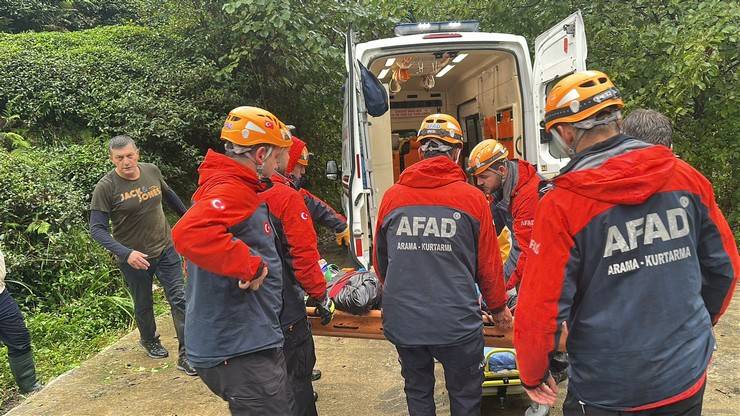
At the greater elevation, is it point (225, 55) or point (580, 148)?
point (225, 55)

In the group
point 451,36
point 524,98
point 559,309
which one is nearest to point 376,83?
point 451,36

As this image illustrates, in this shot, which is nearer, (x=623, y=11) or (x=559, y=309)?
(x=559, y=309)

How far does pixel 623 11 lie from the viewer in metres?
6.45

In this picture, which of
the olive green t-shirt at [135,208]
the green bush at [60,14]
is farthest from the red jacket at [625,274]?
the green bush at [60,14]

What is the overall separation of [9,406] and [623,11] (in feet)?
24.5

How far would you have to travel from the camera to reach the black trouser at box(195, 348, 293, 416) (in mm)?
2225

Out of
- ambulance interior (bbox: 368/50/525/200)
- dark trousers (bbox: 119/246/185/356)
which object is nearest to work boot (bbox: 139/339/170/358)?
dark trousers (bbox: 119/246/185/356)

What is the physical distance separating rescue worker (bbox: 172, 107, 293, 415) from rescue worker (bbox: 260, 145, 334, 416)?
417 millimetres

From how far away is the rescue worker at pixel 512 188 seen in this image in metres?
3.21

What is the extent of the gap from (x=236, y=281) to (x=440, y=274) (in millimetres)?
990

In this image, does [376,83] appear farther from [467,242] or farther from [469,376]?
[469,376]

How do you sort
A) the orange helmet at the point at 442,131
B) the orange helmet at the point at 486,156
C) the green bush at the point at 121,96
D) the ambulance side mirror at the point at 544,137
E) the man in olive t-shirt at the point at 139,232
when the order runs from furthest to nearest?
the green bush at the point at 121,96
the ambulance side mirror at the point at 544,137
the man in olive t-shirt at the point at 139,232
the orange helmet at the point at 486,156
the orange helmet at the point at 442,131

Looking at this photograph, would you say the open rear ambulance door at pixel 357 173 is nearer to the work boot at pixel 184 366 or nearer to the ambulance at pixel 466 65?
the ambulance at pixel 466 65

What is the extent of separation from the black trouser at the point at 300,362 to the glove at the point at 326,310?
0.09 m
